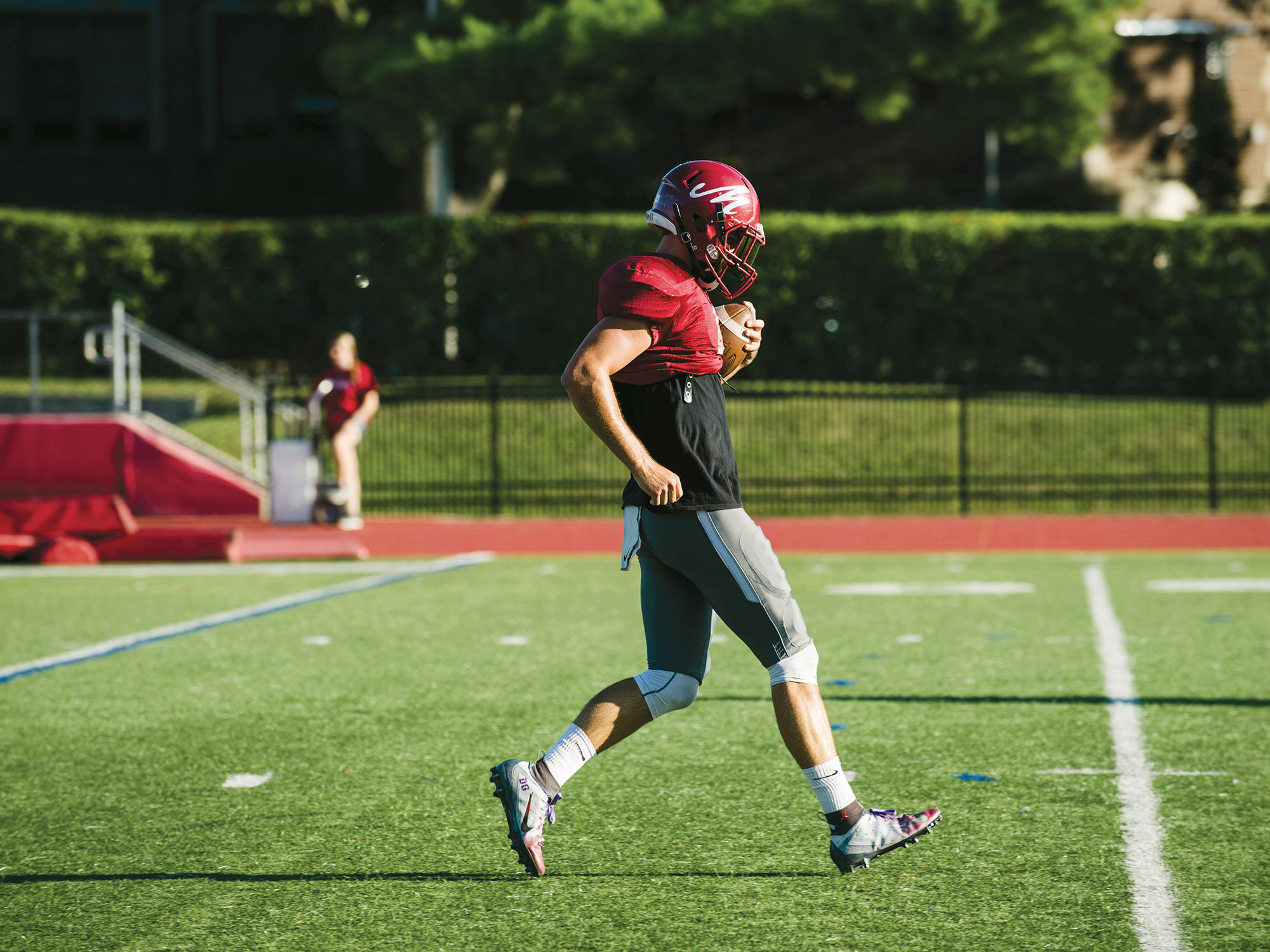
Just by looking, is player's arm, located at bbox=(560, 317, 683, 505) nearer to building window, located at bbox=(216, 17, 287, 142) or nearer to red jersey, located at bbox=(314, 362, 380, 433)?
red jersey, located at bbox=(314, 362, 380, 433)

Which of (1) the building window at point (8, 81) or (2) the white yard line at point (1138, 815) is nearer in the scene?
(2) the white yard line at point (1138, 815)

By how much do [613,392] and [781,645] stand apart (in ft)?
2.68

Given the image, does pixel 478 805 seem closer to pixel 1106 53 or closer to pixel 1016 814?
pixel 1016 814

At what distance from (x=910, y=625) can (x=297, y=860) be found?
5.11 meters

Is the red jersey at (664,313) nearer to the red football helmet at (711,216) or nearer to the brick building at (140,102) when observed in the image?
the red football helmet at (711,216)

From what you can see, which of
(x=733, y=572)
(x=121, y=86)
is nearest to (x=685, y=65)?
(x=121, y=86)

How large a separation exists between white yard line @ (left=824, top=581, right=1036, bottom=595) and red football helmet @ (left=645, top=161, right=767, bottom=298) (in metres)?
6.44

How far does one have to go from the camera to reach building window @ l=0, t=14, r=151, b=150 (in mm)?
29203

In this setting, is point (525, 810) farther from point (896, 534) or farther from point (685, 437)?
point (896, 534)

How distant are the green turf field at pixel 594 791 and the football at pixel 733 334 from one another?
4.66 feet

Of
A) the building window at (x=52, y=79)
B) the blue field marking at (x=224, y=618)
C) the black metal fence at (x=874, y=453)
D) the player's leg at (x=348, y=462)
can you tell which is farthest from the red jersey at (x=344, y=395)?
the building window at (x=52, y=79)

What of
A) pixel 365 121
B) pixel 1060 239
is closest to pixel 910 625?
pixel 1060 239

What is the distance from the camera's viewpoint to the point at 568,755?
3.99m

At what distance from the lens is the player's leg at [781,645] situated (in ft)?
12.7
